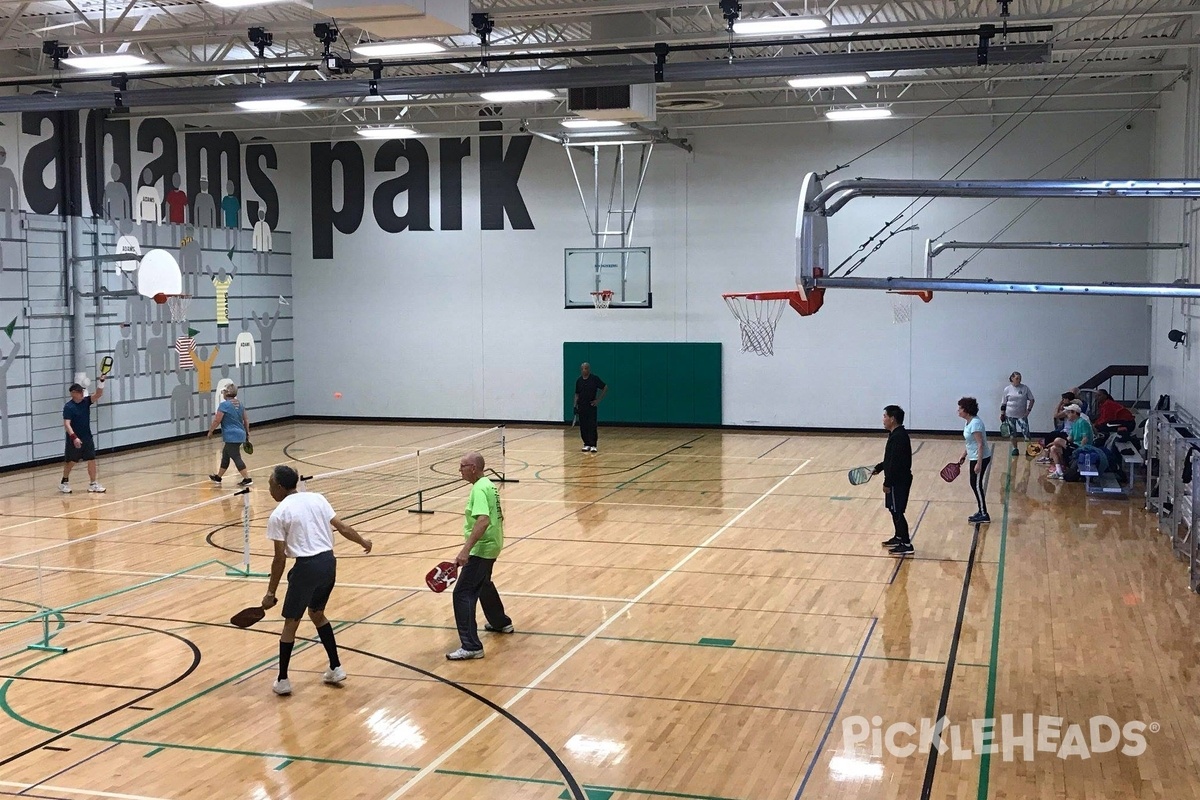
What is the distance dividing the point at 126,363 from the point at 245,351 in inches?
169

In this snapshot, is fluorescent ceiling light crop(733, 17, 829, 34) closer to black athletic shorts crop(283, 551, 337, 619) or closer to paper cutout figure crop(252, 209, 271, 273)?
black athletic shorts crop(283, 551, 337, 619)

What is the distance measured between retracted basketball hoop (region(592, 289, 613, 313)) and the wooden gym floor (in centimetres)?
1022

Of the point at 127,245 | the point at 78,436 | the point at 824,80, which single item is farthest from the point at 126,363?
the point at 824,80

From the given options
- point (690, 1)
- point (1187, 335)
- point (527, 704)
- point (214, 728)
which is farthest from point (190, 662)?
point (1187, 335)

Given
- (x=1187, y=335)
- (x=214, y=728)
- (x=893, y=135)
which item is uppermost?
(x=893, y=135)

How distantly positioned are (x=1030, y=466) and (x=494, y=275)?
44.9 ft

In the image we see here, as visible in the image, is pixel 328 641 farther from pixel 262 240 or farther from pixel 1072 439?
pixel 262 240

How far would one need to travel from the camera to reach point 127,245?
24.3 m

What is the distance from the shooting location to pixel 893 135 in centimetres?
2625

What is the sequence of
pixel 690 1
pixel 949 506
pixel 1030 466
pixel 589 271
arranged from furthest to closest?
1. pixel 589 271
2. pixel 1030 466
3. pixel 949 506
4. pixel 690 1

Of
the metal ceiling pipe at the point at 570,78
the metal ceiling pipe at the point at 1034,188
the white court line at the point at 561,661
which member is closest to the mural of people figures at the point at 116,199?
the metal ceiling pipe at the point at 570,78

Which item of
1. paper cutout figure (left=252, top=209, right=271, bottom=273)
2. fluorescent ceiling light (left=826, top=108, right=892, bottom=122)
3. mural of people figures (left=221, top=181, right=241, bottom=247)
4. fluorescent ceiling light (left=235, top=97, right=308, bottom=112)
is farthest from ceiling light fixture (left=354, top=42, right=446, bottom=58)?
paper cutout figure (left=252, top=209, right=271, bottom=273)

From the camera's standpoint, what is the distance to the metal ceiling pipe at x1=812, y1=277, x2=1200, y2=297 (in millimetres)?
6867

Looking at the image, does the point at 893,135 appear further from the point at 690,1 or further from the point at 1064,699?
the point at 1064,699
